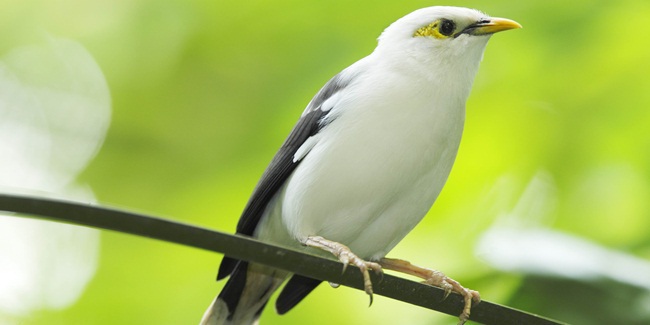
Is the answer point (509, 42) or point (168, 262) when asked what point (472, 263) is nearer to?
point (509, 42)

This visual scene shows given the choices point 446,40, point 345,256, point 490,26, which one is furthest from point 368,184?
point 490,26

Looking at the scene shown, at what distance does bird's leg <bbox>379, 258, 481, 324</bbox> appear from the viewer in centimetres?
387

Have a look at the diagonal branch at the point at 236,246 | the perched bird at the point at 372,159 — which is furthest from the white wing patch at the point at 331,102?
the diagonal branch at the point at 236,246

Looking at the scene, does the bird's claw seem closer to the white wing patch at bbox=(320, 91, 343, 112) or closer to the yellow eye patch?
the white wing patch at bbox=(320, 91, 343, 112)

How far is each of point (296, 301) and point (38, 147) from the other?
4274 mm

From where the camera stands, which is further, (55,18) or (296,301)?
(55,18)

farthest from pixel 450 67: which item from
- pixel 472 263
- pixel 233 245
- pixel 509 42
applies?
pixel 233 245

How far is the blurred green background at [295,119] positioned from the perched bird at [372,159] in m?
1.28

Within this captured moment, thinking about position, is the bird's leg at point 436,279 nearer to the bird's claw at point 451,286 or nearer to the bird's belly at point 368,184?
the bird's claw at point 451,286

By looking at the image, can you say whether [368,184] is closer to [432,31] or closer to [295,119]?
[432,31]

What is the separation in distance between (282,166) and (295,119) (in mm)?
1510

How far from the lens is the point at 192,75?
6180 mm

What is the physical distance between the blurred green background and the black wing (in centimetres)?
134

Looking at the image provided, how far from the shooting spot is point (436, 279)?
4078 mm
